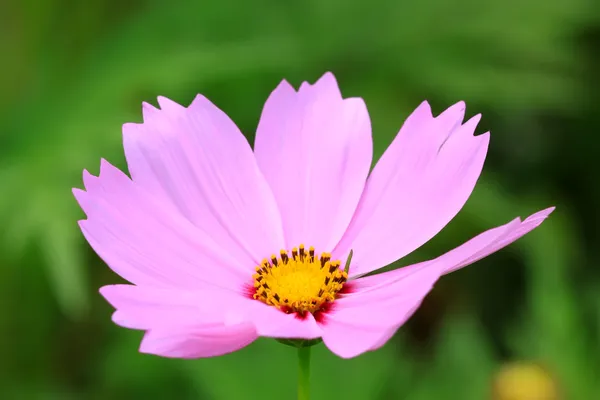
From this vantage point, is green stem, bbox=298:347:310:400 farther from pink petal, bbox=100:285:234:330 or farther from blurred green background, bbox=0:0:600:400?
blurred green background, bbox=0:0:600:400

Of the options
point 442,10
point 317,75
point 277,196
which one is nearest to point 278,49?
point 317,75

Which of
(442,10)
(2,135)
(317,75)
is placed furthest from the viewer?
(442,10)

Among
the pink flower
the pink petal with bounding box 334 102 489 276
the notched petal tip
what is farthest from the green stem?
the notched petal tip

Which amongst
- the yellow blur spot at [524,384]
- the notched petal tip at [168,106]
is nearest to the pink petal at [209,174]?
the notched petal tip at [168,106]

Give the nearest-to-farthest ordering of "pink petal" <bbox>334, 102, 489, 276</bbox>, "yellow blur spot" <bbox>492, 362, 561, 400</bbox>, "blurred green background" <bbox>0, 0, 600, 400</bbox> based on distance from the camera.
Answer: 1. "pink petal" <bbox>334, 102, 489, 276</bbox>
2. "yellow blur spot" <bbox>492, 362, 561, 400</bbox>
3. "blurred green background" <bbox>0, 0, 600, 400</bbox>

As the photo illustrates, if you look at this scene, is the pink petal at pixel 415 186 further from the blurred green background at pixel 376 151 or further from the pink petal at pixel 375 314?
the blurred green background at pixel 376 151

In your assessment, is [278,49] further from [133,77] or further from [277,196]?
[277,196]

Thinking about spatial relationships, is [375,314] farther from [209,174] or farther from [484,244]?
[209,174]
